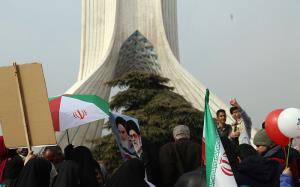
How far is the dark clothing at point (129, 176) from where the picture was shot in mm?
3678

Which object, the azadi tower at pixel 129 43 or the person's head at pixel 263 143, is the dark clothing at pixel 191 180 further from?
the azadi tower at pixel 129 43

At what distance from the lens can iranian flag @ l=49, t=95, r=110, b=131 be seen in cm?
545

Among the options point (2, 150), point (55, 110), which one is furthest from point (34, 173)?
point (55, 110)

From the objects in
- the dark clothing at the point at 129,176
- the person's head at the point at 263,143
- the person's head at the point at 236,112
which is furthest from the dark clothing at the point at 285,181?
the person's head at the point at 236,112

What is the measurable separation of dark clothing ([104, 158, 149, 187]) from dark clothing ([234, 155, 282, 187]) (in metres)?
0.65

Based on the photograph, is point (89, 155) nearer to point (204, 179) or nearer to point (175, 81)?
point (204, 179)

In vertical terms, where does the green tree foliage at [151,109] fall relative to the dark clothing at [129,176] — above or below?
below

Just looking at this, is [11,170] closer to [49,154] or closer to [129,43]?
[49,154]

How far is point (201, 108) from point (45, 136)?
659 inches

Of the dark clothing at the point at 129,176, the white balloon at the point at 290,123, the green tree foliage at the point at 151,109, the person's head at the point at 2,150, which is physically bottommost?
the green tree foliage at the point at 151,109

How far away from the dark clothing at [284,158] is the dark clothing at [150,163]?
118cm

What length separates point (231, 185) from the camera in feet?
10.5

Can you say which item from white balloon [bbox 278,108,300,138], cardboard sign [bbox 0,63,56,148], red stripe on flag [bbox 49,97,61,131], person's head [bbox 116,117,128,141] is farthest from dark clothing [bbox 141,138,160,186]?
white balloon [bbox 278,108,300,138]

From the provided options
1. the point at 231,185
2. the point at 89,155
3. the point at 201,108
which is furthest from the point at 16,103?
the point at 201,108
